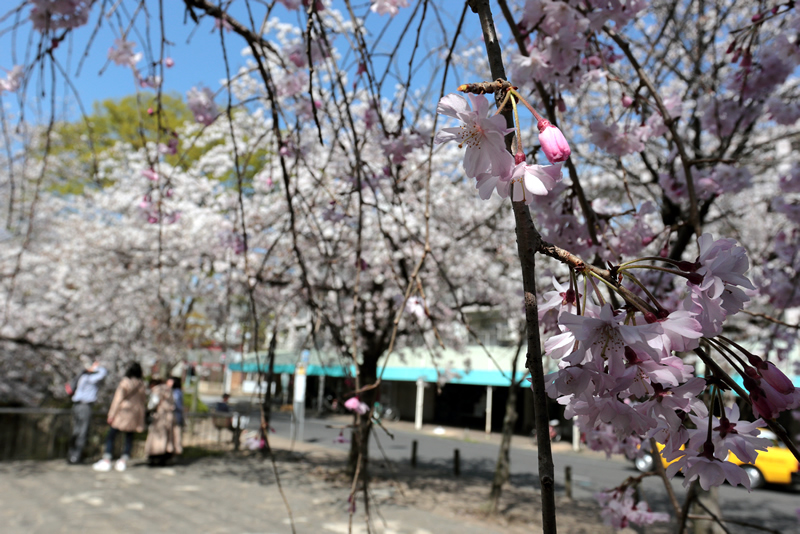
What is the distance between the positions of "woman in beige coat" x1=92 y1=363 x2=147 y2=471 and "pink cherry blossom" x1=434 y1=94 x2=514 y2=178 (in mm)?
6936

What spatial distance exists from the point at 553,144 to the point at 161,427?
7.56 meters

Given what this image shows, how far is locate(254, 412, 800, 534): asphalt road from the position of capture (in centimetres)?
767

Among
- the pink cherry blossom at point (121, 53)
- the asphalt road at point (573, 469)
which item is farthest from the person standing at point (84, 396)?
the pink cherry blossom at point (121, 53)

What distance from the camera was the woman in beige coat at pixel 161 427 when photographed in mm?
7008

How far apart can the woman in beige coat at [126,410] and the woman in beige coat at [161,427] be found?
1.04 ft

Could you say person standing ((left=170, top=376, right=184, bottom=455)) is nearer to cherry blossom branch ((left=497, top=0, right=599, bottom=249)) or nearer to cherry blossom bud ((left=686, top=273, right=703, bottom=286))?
cherry blossom branch ((left=497, top=0, right=599, bottom=249))

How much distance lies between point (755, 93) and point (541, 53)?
5.81ft

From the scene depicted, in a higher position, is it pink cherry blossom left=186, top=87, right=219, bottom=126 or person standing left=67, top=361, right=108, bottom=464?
pink cherry blossom left=186, top=87, right=219, bottom=126

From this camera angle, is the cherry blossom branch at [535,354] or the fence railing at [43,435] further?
the fence railing at [43,435]

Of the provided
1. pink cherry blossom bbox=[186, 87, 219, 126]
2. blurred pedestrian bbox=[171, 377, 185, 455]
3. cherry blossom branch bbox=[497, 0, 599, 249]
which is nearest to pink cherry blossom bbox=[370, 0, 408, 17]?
cherry blossom branch bbox=[497, 0, 599, 249]

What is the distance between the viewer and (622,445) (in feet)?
5.83

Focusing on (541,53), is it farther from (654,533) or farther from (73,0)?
(654,533)

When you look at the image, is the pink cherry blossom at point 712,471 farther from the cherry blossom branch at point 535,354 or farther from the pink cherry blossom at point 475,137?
the pink cherry blossom at point 475,137

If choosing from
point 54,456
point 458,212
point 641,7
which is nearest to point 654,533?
point 458,212
